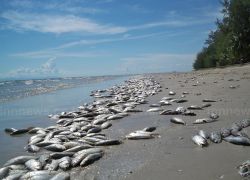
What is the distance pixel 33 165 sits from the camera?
5082 mm

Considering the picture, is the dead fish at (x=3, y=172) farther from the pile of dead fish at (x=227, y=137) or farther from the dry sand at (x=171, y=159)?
the pile of dead fish at (x=227, y=137)

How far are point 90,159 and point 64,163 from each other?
45 cm

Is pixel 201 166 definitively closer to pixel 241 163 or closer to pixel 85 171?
pixel 241 163

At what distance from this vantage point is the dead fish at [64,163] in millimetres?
4968

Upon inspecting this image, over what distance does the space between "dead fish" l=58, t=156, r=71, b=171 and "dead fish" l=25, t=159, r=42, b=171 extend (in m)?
0.34

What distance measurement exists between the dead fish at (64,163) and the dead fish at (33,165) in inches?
Result: 13.4

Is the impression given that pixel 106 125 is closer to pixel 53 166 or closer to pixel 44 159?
pixel 44 159

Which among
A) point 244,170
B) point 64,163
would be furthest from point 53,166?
point 244,170

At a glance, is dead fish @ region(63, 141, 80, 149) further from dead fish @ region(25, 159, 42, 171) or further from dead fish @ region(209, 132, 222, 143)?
dead fish @ region(209, 132, 222, 143)

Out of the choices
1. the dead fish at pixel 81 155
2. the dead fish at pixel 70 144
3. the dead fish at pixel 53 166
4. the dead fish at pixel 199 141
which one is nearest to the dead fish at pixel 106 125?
the dead fish at pixel 70 144

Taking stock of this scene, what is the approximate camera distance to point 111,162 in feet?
17.0

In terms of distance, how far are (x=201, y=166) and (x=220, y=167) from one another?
0.89ft

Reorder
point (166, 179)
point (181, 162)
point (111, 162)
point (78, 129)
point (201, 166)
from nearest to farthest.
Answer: point (166, 179), point (201, 166), point (181, 162), point (111, 162), point (78, 129)

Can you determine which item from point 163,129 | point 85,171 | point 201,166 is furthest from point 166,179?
point 163,129
